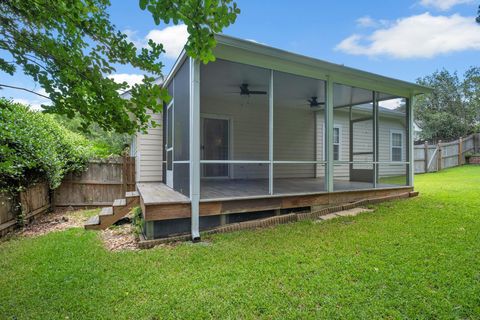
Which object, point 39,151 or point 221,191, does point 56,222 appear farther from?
point 221,191

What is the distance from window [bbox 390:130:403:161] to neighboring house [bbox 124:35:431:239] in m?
0.04

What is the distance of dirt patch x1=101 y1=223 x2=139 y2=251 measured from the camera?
4129 mm

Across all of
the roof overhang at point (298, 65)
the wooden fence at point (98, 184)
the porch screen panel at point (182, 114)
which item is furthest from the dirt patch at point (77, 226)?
the roof overhang at point (298, 65)

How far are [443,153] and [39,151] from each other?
1723cm

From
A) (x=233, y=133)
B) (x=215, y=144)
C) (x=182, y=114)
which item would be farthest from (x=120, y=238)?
(x=233, y=133)

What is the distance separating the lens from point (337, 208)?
18.8ft

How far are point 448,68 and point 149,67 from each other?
2819 centimetres

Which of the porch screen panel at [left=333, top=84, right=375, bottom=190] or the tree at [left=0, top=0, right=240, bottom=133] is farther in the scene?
the porch screen panel at [left=333, top=84, right=375, bottom=190]

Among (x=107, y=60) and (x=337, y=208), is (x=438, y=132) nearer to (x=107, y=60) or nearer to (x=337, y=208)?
(x=337, y=208)

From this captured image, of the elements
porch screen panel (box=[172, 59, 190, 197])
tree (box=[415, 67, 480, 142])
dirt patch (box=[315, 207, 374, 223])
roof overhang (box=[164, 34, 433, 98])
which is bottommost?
dirt patch (box=[315, 207, 374, 223])

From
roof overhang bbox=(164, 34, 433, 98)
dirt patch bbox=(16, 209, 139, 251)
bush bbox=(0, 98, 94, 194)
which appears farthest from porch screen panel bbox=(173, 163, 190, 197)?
bush bbox=(0, 98, 94, 194)

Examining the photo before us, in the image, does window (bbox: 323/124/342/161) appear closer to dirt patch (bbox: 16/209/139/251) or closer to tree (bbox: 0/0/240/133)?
dirt patch (bbox: 16/209/139/251)

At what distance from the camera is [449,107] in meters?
21.9

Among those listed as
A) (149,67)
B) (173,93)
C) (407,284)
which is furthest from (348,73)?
(149,67)
